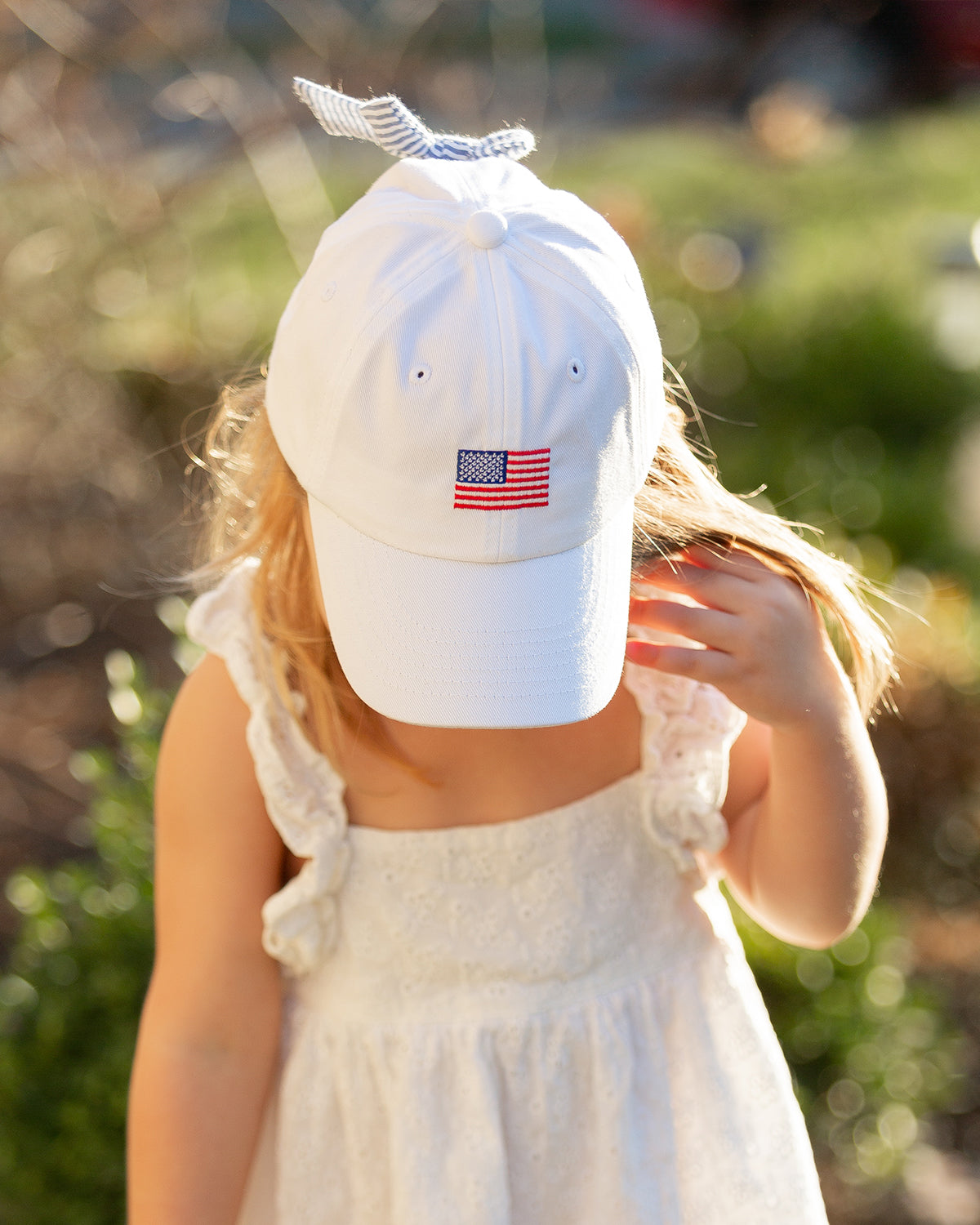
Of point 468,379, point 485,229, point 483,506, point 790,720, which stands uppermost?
point 485,229

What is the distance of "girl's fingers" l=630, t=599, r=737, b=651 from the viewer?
1369 millimetres

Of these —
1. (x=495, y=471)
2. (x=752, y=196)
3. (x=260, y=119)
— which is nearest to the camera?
(x=495, y=471)

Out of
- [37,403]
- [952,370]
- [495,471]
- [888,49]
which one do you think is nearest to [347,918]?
[495,471]

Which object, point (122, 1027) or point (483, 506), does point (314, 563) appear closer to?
point (483, 506)

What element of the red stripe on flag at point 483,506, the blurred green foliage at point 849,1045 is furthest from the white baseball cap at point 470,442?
the blurred green foliage at point 849,1045

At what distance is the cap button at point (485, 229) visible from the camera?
1.26 meters

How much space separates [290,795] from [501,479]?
17.3 inches

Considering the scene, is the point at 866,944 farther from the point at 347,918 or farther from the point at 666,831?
the point at 347,918

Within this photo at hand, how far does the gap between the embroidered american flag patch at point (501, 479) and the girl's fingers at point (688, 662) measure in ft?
0.75

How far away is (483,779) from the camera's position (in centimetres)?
150

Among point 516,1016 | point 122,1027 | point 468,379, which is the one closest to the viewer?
point 468,379

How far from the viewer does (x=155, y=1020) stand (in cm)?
144

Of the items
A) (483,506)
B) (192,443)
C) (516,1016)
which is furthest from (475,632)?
(192,443)

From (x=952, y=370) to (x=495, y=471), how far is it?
4.95 m
